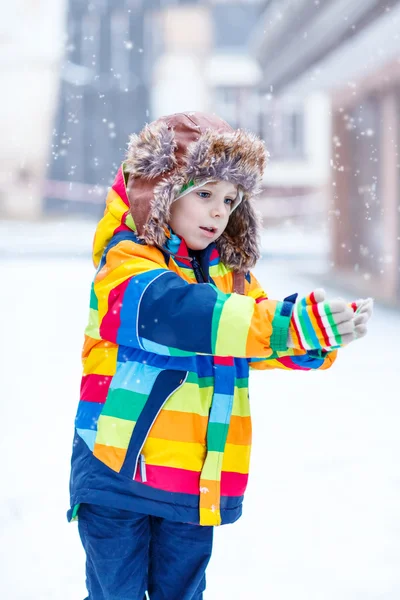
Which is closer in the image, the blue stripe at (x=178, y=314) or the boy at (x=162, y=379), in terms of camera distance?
the blue stripe at (x=178, y=314)

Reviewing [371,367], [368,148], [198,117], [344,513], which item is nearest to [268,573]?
[344,513]

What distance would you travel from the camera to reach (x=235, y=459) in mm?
1378

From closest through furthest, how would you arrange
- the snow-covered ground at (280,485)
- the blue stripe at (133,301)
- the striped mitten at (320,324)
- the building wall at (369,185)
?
the striped mitten at (320,324), the blue stripe at (133,301), the snow-covered ground at (280,485), the building wall at (369,185)

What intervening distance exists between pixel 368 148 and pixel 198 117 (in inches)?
323

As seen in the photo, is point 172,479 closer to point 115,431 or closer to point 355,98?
point 115,431

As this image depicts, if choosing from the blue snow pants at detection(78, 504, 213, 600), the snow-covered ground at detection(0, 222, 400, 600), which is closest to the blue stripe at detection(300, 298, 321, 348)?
the blue snow pants at detection(78, 504, 213, 600)

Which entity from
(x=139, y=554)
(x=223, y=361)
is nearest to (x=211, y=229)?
(x=223, y=361)

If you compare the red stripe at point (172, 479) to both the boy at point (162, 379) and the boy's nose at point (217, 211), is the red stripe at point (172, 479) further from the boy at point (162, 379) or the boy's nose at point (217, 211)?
the boy's nose at point (217, 211)

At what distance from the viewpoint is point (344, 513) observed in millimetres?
2496

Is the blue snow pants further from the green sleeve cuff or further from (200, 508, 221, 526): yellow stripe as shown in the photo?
the green sleeve cuff

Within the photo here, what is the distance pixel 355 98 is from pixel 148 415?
8.40m

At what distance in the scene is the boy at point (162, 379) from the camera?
1.28 meters

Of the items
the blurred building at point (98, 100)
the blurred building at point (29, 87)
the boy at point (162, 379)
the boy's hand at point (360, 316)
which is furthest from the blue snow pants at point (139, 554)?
the blurred building at point (98, 100)

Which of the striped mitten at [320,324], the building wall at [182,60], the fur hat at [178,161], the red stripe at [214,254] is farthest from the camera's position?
the building wall at [182,60]
